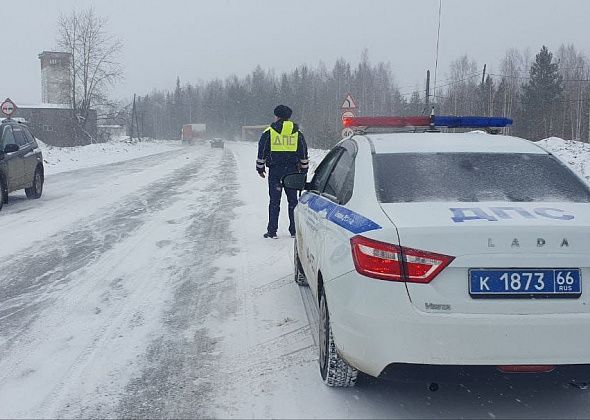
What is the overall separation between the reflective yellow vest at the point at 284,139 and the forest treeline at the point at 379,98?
1175cm

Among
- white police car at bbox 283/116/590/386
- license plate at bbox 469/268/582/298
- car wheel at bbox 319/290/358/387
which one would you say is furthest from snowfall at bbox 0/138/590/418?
license plate at bbox 469/268/582/298

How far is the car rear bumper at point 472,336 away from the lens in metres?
2.76

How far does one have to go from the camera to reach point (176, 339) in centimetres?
436

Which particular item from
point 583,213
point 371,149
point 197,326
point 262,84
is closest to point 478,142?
point 371,149

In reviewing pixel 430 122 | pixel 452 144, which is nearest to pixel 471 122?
pixel 430 122

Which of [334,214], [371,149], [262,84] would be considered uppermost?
[262,84]

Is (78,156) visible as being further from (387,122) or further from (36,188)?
(387,122)

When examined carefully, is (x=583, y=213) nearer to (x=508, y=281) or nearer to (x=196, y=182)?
(x=508, y=281)

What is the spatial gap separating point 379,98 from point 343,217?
97883mm

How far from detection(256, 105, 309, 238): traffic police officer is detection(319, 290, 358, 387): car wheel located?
15.6 ft

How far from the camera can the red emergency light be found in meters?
5.10

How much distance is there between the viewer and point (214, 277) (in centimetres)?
618

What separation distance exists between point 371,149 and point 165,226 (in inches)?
235

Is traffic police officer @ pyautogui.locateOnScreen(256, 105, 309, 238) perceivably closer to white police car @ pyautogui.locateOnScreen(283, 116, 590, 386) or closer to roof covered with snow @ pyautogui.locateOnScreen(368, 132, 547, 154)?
roof covered with snow @ pyautogui.locateOnScreen(368, 132, 547, 154)
